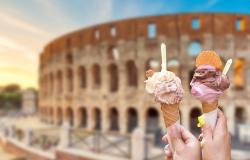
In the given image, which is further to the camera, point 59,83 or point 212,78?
point 59,83

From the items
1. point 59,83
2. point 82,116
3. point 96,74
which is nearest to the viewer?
point 96,74

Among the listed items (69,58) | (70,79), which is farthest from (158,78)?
(70,79)

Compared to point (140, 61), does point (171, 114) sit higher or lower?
lower

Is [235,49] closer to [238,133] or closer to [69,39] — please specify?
[238,133]

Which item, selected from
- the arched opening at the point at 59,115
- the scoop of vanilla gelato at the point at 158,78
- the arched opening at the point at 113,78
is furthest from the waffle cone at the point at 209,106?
the arched opening at the point at 59,115

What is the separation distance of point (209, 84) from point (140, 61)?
2061 cm

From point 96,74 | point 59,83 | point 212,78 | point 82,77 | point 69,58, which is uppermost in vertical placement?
point 69,58

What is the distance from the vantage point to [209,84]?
7.37ft

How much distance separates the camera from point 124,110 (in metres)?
23.2

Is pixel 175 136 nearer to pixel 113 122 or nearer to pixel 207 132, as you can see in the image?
pixel 207 132

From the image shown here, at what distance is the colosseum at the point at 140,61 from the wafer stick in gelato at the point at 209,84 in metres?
19.5

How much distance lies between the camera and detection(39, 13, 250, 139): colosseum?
21.7 metres

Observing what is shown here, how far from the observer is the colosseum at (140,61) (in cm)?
2169

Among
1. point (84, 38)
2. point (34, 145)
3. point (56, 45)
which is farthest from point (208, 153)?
point (56, 45)
